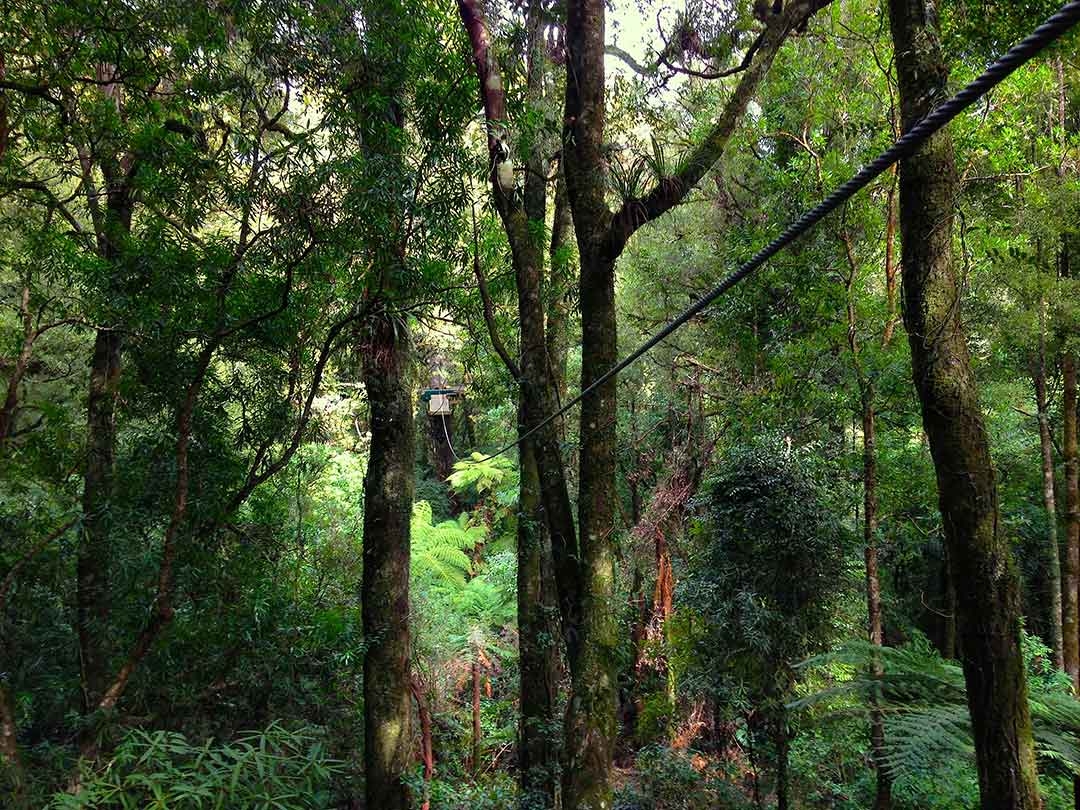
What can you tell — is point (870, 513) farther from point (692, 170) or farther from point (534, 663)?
point (692, 170)

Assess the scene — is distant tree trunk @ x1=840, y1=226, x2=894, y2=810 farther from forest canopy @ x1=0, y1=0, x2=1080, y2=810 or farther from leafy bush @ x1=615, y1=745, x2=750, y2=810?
leafy bush @ x1=615, y1=745, x2=750, y2=810

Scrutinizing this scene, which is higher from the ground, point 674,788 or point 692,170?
point 692,170

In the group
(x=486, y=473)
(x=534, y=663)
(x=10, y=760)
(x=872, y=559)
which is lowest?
(x=534, y=663)

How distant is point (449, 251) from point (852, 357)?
3785 mm

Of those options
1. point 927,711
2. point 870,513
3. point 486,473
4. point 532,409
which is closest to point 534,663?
point 532,409

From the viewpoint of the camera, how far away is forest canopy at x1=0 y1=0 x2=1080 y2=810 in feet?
10.1

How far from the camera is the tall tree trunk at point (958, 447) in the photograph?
2498mm

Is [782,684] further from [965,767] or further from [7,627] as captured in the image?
[7,627]

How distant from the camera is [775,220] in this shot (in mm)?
7309

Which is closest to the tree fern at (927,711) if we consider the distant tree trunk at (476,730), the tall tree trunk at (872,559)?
the tall tree trunk at (872,559)

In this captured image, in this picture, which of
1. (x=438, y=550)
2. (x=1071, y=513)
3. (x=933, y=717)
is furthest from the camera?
(x=438, y=550)

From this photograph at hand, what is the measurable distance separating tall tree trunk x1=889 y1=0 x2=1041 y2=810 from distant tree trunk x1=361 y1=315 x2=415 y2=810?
3.25 meters

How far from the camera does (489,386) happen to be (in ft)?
20.8

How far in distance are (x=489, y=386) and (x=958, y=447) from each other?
439 cm
